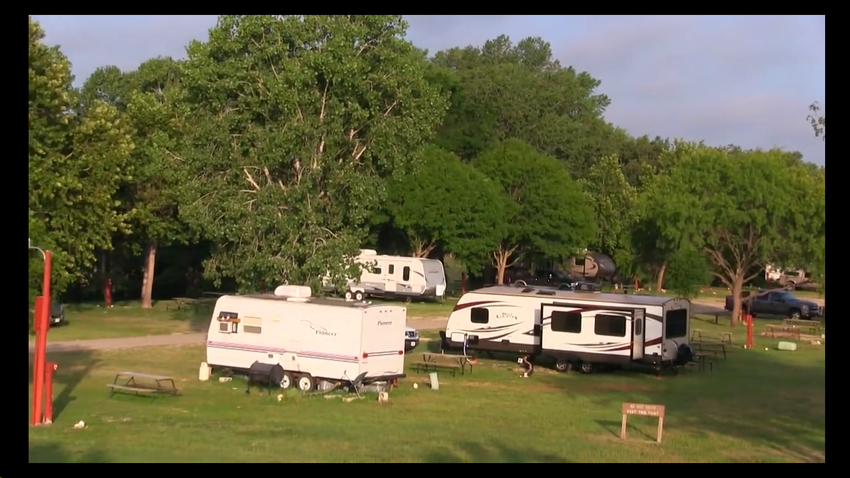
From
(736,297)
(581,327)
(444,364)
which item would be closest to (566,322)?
(581,327)

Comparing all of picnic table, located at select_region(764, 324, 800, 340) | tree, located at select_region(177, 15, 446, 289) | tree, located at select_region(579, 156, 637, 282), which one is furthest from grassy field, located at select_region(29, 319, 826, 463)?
tree, located at select_region(579, 156, 637, 282)

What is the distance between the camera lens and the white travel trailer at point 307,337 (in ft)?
78.1

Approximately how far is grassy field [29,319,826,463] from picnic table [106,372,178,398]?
0.27 metres

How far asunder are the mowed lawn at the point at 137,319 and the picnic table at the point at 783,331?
49.3 feet

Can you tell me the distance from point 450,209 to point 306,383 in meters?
35.1

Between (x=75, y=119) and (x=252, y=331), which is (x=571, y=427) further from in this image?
(x=75, y=119)

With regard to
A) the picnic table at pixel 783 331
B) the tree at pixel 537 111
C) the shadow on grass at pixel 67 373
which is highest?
the tree at pixel 537 111

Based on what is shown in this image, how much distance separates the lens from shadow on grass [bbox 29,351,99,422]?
22122mm

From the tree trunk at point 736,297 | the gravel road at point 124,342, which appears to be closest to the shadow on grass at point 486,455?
the gravel road at point 124,342

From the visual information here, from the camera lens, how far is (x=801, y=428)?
814 inches

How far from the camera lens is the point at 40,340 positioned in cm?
1902

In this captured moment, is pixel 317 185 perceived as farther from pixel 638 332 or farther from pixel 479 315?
pixel 638 332

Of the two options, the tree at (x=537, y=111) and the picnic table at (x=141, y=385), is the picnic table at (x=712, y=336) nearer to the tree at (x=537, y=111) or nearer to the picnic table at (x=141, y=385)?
the picnic table at (x=141, y=385)
